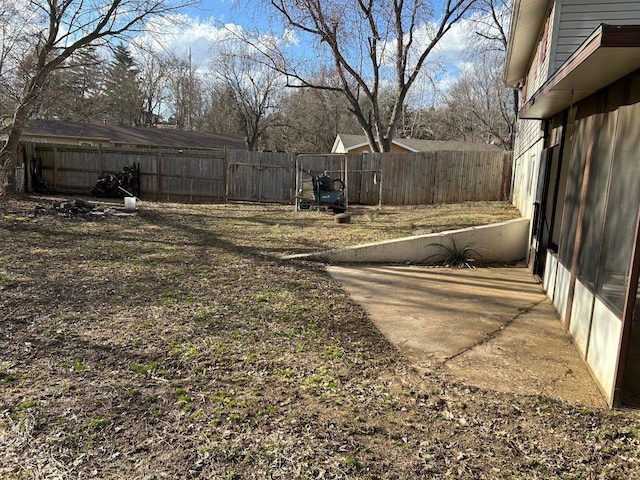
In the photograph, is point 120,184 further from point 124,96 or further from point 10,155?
point 124,96

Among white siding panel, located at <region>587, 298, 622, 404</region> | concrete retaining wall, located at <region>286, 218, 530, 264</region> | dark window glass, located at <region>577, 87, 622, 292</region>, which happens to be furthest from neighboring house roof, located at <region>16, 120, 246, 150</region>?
white siding panel, located at <region>587, 298, 622, 404</region>

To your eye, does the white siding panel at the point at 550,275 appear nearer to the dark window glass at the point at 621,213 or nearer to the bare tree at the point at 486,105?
the dark window glass at the point at 621,213

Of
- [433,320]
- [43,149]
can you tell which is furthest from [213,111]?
[433,320]

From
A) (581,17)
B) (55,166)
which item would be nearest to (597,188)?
(581,17)

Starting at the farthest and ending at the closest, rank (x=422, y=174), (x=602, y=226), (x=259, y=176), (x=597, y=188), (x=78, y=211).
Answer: (x=259, y=176) → (x=422, y=174) → (x=78, y=211) → (x=597, y=188) → (x=602, y=226)

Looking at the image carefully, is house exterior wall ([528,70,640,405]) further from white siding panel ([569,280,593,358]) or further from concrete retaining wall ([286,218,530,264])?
concrete retaining wall ([286,218,530,264])

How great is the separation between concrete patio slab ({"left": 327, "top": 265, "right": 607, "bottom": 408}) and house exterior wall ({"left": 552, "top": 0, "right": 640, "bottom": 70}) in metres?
3.62

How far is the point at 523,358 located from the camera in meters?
3.39

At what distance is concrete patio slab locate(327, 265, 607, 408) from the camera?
120 inches

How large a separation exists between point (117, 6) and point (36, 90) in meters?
3.56

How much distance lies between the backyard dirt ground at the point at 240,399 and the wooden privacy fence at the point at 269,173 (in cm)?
931

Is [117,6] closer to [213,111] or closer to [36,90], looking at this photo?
[36,90]

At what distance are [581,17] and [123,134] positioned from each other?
23.1 metres

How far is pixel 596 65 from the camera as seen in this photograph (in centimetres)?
291
